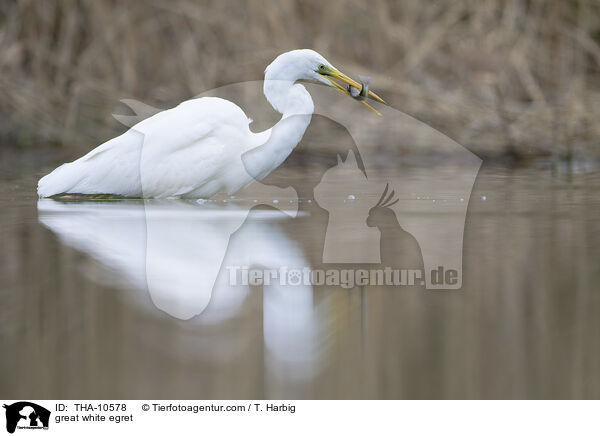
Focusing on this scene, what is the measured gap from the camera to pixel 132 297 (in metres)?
3.45

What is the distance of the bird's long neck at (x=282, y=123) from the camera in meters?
5.61

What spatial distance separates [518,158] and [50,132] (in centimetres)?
490

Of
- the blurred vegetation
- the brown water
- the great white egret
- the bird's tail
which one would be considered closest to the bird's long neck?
the great white egret

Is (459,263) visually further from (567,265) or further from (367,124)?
(367,124)

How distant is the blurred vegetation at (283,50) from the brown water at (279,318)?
415cm

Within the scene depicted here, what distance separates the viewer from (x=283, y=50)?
9039 millimetres

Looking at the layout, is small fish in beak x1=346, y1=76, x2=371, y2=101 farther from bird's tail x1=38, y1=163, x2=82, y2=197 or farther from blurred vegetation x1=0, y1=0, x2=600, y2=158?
blurred vegetation x1=0, y1=0, x2=600, y2=158

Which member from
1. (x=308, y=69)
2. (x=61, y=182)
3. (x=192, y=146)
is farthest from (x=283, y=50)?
(x=61, y=182)

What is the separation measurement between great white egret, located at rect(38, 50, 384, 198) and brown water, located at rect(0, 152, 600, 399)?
62 cm

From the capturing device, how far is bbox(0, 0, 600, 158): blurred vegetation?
29.5 ft

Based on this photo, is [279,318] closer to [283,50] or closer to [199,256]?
[199,256]

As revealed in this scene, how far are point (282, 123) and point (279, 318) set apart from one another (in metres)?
2.60

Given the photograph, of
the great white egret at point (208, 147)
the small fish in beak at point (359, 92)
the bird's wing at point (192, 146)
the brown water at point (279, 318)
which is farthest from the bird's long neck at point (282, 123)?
the brown water at point (279, 318)

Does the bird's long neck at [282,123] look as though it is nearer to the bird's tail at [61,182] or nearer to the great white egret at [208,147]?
the great white egret at [208,147]
